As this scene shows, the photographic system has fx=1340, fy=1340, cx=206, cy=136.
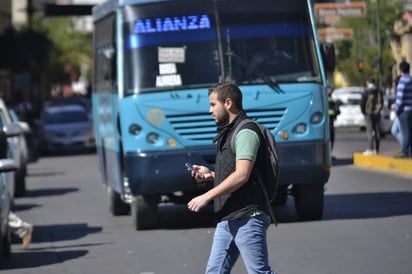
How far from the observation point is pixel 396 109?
24656mm

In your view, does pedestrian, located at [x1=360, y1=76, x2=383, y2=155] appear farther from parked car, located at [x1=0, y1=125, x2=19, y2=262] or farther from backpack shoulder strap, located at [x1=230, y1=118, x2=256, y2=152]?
backpack shoulder strap, located at [x1=230, y1=118, x2=256, y2=152]

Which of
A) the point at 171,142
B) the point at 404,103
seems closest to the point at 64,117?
the point at 404,103

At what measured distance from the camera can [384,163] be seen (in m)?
26.3

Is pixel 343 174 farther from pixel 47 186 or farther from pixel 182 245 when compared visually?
pixel 182 245

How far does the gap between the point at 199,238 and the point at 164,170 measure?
1.00 meters

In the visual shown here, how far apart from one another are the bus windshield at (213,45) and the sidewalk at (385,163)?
8796mm

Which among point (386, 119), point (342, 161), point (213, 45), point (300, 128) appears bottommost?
point (386, 119)

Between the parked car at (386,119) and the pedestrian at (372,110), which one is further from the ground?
the pedestrian at (372,110)

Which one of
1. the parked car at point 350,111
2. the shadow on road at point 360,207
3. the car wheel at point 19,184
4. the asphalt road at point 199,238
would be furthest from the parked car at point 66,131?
the shadow on road at point 360,207

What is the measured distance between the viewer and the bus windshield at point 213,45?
617 inches

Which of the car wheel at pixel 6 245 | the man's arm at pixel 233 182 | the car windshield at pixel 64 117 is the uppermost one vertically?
the man's arm at pixel 233 182

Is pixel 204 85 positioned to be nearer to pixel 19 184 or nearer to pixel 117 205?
pixel 117 205

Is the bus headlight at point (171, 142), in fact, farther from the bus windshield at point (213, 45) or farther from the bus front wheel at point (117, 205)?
the bus front wheel at point (117, 205)

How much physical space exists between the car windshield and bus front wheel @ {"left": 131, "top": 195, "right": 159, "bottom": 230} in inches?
1174
